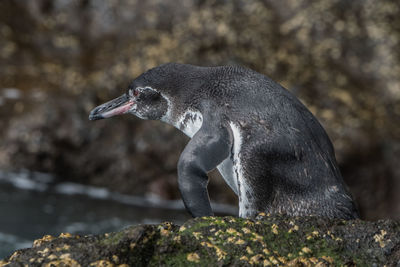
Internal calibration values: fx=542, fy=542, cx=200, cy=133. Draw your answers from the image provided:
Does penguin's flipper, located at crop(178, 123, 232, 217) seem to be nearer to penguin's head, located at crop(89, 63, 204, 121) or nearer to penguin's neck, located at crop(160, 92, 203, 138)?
penguin's neck, located at crop(160, 92, 203, 138)

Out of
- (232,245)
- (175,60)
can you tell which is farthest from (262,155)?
(175,60)

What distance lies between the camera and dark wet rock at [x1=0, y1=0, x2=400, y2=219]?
5.30 m

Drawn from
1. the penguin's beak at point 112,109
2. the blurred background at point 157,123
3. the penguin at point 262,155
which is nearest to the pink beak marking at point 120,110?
the penguin's beak at point 112,109

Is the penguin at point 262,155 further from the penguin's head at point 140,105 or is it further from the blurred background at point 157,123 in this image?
the blurred background at point 157,123

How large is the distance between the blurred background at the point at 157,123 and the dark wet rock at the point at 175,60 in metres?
0.01

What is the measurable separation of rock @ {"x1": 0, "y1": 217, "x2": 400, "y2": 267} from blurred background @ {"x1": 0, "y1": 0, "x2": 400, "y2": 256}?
306 centimetres

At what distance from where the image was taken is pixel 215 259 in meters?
1.44

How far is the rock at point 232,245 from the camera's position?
1.41 m

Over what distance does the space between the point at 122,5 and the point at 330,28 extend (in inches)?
104

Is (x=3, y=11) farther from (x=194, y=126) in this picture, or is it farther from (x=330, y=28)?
(x=194, y=126)

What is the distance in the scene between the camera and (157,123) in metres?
5.43

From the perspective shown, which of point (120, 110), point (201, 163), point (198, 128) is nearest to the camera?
point (201, 163)

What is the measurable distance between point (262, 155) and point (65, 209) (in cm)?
333

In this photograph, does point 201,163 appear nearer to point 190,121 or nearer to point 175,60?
point 190,121
